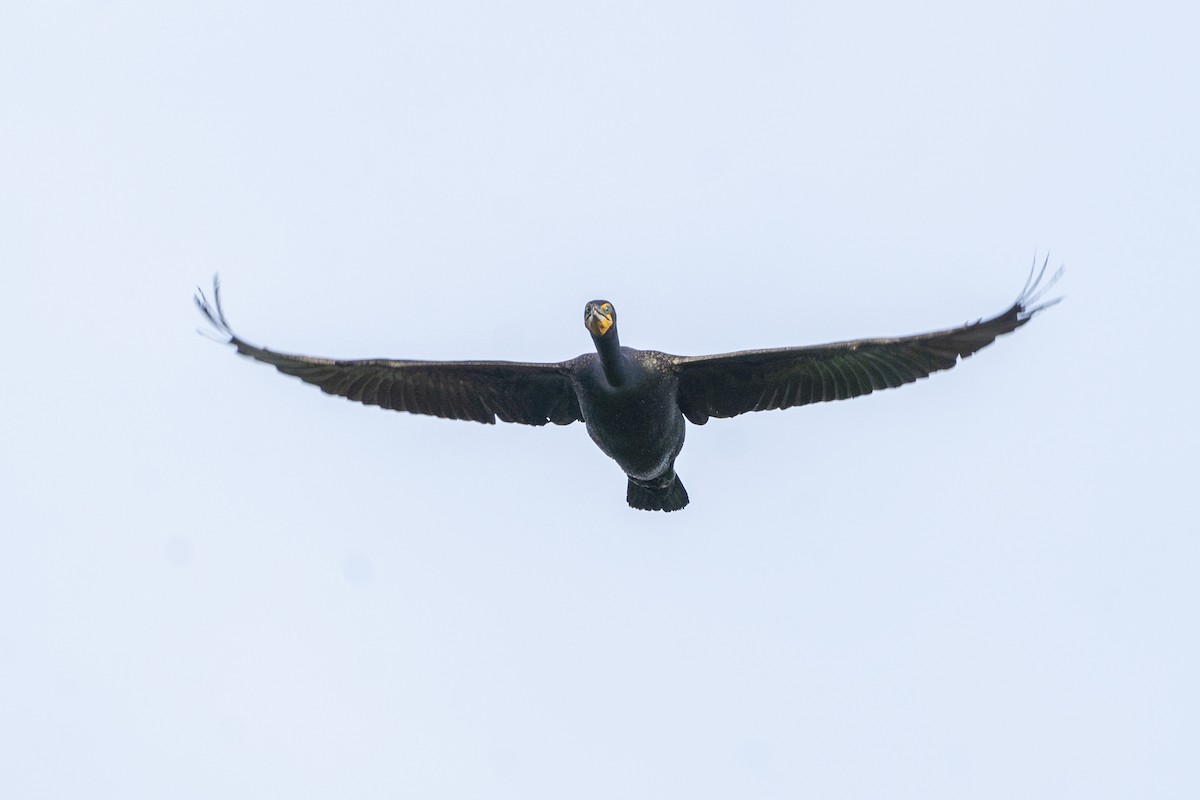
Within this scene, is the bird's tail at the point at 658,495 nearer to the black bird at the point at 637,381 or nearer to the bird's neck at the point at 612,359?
the black bird at the point at 637,381

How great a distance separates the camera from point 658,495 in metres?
20.3

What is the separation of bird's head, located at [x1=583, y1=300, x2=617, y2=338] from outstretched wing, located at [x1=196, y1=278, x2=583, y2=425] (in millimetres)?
1245

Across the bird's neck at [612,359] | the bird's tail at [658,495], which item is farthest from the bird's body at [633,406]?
the bird's tail at [658,495]

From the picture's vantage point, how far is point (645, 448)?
18.9 meters

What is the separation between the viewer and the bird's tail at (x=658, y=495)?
66.2ft

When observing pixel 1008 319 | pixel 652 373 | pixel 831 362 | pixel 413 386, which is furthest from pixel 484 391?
pixel 1008 319

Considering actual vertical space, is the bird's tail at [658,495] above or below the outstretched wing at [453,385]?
below

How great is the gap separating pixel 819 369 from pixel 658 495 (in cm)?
247

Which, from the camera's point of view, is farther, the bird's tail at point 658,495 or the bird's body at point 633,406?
the bird's tail at point 658,495

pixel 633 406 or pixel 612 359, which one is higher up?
pixel 612 359

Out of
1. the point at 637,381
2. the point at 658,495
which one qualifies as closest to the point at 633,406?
the point at 637,381

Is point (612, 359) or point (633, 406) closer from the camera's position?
point (612, 359)

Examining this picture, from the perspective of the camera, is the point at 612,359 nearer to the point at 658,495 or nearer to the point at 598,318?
the point at 598,318

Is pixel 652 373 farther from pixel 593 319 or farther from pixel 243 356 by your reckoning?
pixel 243 356
